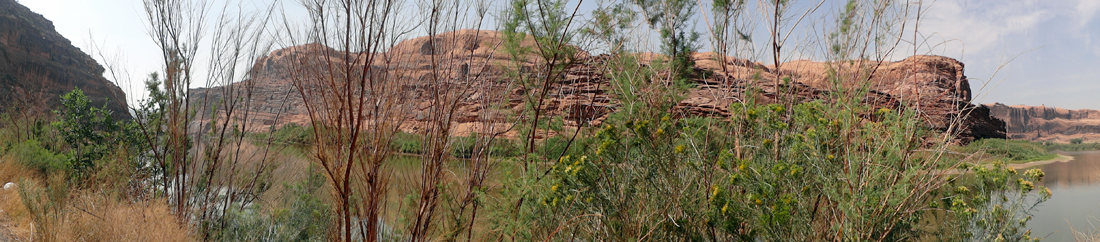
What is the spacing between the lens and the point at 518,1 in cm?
267

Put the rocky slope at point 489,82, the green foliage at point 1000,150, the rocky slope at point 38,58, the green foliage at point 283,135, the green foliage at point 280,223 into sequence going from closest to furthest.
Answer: the rocky slope at point 489,82 < the green foliage at point 1000,150 < the green foliage at point 280,223 < the green foliage at point 283,135 < the rocky slope at point 38,58

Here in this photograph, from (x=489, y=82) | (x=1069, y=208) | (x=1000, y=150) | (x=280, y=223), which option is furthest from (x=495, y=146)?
(x=1069, y=208)

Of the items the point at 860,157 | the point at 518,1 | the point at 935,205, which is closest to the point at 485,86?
the point at 518,1

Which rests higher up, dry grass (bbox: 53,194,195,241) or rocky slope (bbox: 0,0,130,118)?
rocky slope (bbox: 0,0,130,118)

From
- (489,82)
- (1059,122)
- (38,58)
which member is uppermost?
(38,58)

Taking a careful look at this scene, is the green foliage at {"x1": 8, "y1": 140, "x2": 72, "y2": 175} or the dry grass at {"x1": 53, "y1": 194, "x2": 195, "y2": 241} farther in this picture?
the green foliage at {"x1": 8, "y1": 140, "x2": 72, "y2": 175}

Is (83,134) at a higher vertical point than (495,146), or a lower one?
lower

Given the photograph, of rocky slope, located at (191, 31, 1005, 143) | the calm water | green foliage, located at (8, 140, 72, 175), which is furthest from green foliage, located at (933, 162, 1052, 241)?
green foliage, located at (8, 140, 72, 175)

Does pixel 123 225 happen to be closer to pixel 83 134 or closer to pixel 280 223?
pixel 280 223

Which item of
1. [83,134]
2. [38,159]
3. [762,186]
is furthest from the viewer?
[38,159]

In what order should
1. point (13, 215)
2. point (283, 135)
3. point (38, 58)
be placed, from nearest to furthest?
point (13, 215), point (283, 135), point (38, 58)

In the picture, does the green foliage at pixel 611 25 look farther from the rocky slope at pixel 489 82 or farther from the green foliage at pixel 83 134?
the green foliage at pixel 83 134

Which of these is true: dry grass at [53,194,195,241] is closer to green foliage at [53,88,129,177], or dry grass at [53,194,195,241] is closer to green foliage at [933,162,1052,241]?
green foliage at [53,88,129,177]

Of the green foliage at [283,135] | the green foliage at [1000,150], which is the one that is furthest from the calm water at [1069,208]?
the green foliage at [283,135]
